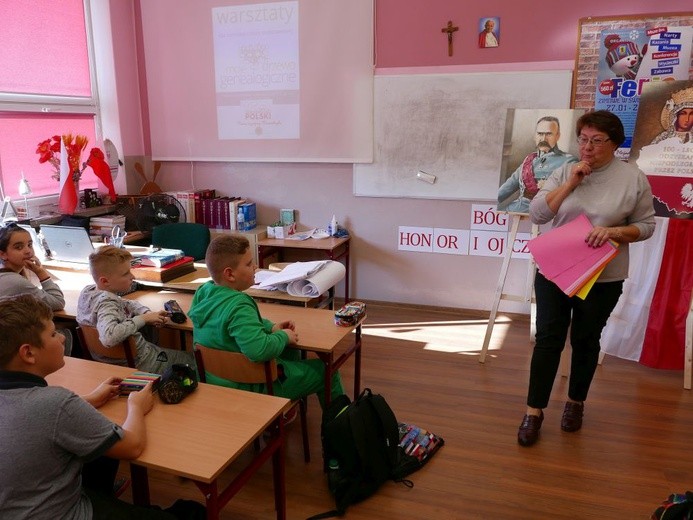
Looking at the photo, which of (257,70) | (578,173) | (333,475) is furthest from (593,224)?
(257,70)

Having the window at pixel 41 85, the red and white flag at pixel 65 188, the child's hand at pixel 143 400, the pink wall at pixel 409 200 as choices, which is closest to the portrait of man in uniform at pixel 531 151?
the pink wall at pixel 409 200

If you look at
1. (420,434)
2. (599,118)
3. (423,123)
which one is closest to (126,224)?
(423,123)

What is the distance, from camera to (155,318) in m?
2.44

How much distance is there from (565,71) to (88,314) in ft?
11.3

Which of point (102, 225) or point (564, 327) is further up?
point (102, 225)

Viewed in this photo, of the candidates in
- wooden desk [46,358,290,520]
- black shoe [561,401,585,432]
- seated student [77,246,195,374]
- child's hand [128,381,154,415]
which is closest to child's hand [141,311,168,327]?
seated student [77,246,195,374]

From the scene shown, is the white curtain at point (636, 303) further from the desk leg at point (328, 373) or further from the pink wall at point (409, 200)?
the desk leg at point (328, 373)

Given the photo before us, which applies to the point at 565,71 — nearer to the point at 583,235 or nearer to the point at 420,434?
the point at 583,235

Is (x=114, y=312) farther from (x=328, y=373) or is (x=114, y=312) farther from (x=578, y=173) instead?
(x=578, y=173)

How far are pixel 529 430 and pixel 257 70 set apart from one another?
11.6 feet

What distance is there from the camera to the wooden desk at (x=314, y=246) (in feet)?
14.4

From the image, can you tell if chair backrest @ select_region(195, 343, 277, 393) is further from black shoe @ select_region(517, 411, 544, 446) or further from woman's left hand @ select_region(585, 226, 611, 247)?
woman's left hand @ select_region(585, 226, 611, 247)

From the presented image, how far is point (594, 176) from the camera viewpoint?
2.42 meters

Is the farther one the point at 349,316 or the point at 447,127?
the point at 447,127
